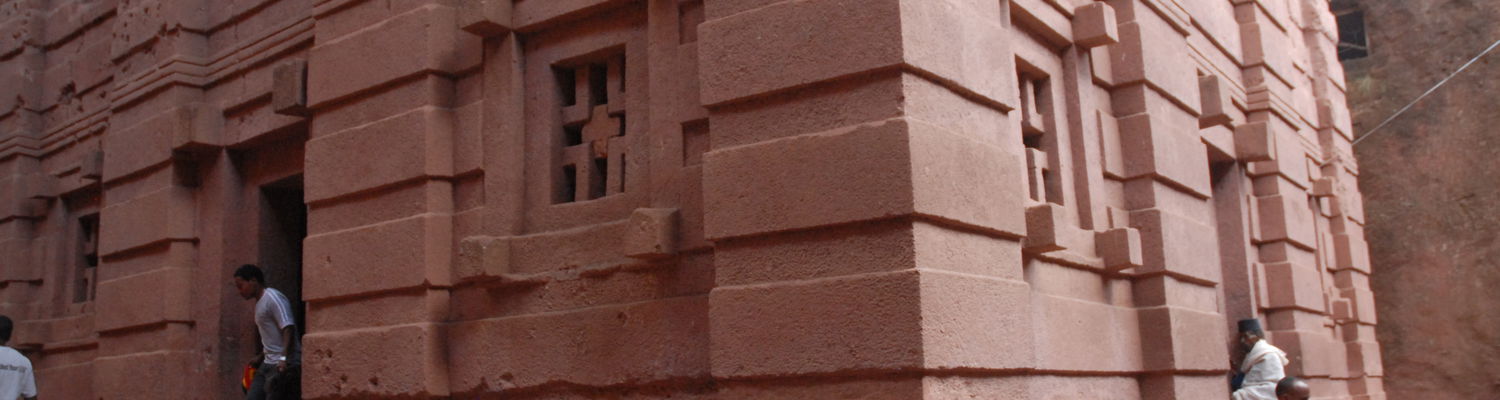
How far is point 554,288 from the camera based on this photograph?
652cm

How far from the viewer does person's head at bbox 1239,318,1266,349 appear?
376 inches

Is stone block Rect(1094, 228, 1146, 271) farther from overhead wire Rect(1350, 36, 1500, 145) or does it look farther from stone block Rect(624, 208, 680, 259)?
overhead wire Rect(1350, 36, 1500, 145)

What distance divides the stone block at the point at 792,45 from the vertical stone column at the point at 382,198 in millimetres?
1974

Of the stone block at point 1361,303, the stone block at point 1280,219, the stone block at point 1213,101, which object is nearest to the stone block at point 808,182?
the stone block at point 1213,101

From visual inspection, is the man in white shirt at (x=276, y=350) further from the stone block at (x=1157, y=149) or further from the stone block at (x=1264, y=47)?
the stone block at (x=1264, y=47)

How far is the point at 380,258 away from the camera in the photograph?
7148 mm

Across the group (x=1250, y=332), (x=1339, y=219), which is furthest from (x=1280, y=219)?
(x=1339, y=219)

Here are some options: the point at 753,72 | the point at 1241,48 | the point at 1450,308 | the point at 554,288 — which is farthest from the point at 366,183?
the point at 1450,308

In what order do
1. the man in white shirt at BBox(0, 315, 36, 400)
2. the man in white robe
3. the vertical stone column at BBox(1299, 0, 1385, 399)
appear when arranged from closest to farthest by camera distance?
the man in white shirt at BBox(0, 315, 36, 400) → the man in white robe → the vertical stone column at BBox(1299, 0, 1385, 399)

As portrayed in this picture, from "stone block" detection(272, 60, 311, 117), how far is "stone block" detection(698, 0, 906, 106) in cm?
333

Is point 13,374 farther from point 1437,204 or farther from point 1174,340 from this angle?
point 1437,204

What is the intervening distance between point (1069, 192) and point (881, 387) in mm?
2789

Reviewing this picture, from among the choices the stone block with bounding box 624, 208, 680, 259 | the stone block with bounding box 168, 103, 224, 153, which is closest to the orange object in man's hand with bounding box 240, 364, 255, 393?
the stone block with bounding box 168, 103, 224, 153

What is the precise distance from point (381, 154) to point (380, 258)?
62cm
